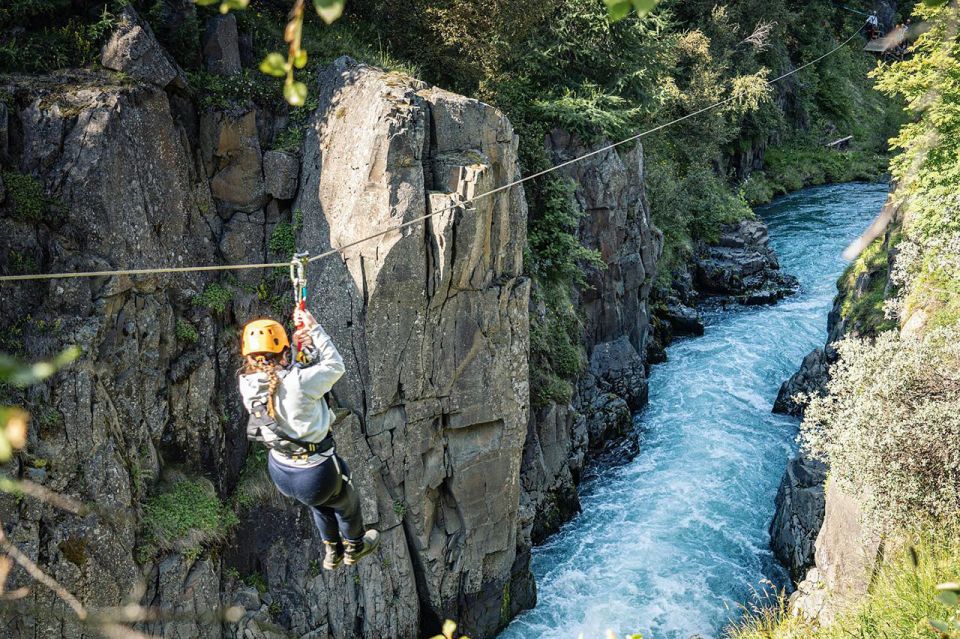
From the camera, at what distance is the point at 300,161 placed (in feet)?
40.9

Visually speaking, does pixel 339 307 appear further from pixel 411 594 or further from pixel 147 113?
pixel 411 594

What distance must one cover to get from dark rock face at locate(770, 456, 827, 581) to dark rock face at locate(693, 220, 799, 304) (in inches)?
471

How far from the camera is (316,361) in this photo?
19.5ft

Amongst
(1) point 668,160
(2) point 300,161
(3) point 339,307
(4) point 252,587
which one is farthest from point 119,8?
(1) point 668,160

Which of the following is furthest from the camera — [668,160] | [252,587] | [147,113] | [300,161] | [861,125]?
[861,125]

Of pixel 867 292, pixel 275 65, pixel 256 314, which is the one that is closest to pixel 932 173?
pixel 867 292

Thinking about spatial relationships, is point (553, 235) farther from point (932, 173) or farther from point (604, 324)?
point (932, 173)

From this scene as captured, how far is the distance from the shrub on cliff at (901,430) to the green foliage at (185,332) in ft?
A: 30.0

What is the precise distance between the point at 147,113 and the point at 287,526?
6386mm

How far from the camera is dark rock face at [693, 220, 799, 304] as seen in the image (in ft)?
88.1

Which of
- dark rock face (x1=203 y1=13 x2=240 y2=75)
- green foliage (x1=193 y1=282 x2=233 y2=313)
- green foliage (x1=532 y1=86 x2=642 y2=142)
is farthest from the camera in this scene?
green foliage (x1=532 y1=86 x2=642 y2=142)

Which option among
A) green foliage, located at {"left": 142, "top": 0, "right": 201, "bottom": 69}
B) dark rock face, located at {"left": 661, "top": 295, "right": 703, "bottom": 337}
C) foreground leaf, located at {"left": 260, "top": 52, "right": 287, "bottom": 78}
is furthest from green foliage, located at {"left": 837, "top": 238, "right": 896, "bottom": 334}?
foreground leaf, located at {"left": 260, "top": 52, "right": 287, "bottom": 78}

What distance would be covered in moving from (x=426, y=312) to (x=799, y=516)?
8.60 meters

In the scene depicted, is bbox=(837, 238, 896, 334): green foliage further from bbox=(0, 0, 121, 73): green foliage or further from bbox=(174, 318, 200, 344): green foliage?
bbox=(0, 0, 121, 73): green foliage
